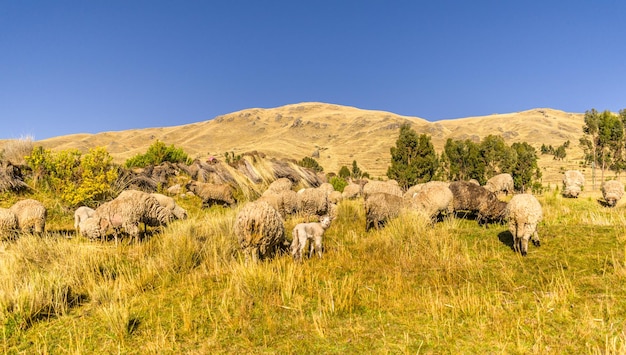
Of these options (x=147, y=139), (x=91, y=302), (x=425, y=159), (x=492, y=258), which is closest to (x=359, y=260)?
(x=492, y=258)

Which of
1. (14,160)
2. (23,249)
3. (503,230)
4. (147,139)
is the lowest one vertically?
(503,230)

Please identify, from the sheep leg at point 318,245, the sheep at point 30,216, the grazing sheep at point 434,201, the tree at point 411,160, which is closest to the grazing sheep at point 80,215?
the sheep at point 30,216

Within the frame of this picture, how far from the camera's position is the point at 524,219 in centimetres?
682

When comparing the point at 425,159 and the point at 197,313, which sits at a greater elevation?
the point at 425,159

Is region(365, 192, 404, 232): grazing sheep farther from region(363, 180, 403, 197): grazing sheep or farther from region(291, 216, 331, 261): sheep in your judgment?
region(363, 180, 403, 197): grazing sheep

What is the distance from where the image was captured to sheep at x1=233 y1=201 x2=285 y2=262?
643cm

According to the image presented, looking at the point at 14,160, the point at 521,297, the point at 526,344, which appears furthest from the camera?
the point at 14,160

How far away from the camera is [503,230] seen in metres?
9.34

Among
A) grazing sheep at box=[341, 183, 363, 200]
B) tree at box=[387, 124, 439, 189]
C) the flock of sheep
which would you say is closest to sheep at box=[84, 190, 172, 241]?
the flock of sheep

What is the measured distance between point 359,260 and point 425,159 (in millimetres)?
27588

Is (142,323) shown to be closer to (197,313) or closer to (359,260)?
(197,313)

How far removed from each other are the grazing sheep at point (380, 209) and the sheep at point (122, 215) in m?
7.54

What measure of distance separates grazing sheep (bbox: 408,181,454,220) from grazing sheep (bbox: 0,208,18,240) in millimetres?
12671

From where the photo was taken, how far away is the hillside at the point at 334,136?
398ft
